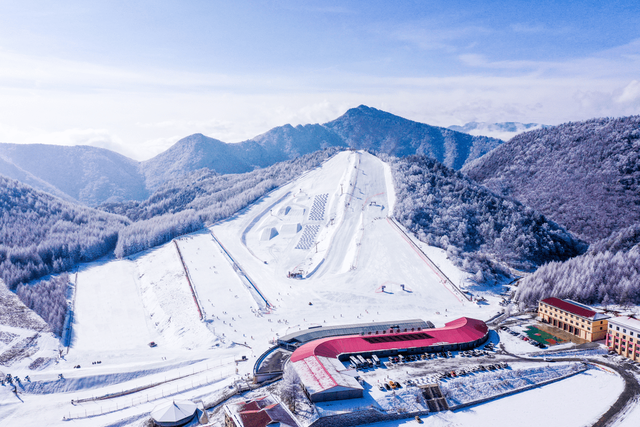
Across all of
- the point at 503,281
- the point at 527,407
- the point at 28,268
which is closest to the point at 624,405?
the point at 527,407

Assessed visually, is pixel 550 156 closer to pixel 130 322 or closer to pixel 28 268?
pixel 130 322

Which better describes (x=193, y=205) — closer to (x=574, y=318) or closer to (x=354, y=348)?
(x=354, y=348)

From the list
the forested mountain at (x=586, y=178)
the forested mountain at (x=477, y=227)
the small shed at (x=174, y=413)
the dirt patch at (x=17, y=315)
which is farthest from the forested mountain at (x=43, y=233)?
the forested mountain at (x=586, y=178)

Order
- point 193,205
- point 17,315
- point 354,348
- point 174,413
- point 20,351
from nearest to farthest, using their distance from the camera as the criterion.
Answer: point 174,413
point 354,348
point 20,351
point 17,315
point 193,205

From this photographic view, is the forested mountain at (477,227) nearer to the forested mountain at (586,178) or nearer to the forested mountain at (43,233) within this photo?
the forested mountain at (586,178)

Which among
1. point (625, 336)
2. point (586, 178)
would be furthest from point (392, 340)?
point (586, 178)

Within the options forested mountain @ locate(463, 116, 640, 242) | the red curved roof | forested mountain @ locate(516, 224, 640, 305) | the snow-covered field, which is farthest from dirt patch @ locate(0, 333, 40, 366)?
forested mountain @ locate(463, 116, 640, 242)
